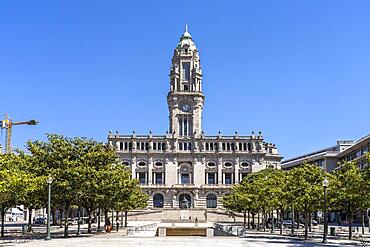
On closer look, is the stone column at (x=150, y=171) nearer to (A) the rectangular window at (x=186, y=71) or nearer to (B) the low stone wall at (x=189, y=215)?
(B) the low stone wall at (x=189, y=215)

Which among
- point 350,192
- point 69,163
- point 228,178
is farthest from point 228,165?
point 69,163

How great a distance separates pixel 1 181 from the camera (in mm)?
39406

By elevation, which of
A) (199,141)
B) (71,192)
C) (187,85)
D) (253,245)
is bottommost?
(253,245)

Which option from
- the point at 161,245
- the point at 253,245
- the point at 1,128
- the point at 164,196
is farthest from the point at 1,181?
the point at 1,128

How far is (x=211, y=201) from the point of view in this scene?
160625 millimetres

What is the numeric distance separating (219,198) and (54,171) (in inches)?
4309

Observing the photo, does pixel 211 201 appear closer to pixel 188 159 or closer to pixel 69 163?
pixel 188 159

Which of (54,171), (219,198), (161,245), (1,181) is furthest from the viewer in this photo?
(219,198)

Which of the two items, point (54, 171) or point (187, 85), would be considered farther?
point (187, 85)

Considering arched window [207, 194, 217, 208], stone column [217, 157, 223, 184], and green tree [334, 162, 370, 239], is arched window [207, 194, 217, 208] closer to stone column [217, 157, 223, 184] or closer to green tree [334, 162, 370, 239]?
stone column [217, 157, 223, 184]

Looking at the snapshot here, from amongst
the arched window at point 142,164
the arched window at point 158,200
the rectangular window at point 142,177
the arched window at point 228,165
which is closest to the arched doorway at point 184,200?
the arched window at point 158,200

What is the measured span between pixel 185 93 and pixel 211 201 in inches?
1275

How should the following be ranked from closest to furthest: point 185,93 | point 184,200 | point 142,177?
point 184,200 → point 142,177 → point 185,93

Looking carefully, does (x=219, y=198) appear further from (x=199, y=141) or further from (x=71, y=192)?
(x=71, y=192)
